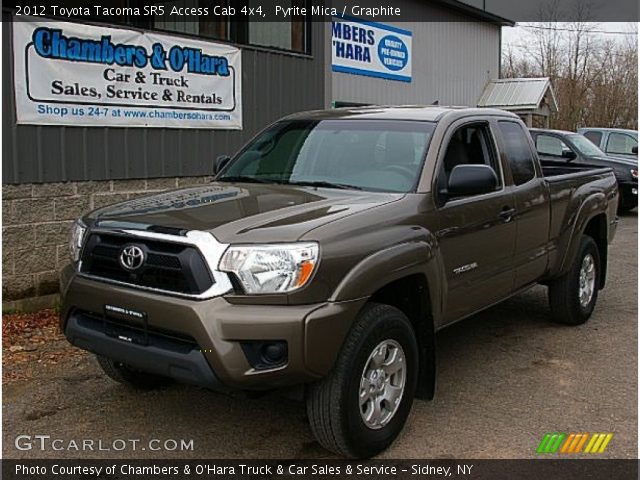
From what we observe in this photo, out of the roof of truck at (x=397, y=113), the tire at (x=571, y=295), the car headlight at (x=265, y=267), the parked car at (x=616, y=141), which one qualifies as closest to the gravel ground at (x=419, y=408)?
the tire at (x=571, y=295)

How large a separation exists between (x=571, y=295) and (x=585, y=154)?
8.83 meters

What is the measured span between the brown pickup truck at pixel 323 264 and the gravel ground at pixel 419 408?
0.28 m

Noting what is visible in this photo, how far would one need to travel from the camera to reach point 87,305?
12.5 feet

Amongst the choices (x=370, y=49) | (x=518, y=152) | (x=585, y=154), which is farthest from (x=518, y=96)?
(x=518, y=152)

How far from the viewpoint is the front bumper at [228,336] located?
131 inches

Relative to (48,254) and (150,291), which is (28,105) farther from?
(150,291)

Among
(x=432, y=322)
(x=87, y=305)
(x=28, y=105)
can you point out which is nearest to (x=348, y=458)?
(x=432, y=322)

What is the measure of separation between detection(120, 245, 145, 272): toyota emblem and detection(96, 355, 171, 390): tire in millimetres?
1117

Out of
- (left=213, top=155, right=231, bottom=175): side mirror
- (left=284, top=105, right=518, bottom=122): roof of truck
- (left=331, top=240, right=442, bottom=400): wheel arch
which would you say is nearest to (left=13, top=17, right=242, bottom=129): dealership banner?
(left=213, top=155, right=231, bottom=175): side mirror

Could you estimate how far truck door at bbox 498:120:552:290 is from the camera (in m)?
5.42

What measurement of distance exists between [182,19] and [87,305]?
19.6 ft

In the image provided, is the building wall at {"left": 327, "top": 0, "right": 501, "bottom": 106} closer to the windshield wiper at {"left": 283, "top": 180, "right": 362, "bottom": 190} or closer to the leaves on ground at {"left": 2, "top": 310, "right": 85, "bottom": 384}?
the leaves on ground at {"left": 2, "top": 310, "right": 85, "bottom": 384}

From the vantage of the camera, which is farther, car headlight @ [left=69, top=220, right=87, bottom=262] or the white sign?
the white sign

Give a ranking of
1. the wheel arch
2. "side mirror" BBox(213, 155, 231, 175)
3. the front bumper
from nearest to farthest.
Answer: the front bumper < the wheel arch < "side mirror" BBox(213, 155, 231, 175)
